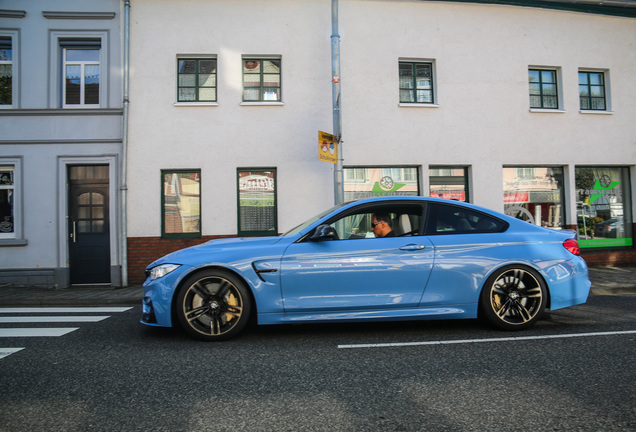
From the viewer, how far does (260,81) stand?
36.8 feet

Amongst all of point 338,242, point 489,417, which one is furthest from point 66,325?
point 489,417

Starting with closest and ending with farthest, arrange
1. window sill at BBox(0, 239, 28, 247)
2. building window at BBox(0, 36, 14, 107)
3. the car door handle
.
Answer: the car door handle
window sill at BBox(0, 239, 28, 247)
building window at BBox(0, 36, 14, 107)

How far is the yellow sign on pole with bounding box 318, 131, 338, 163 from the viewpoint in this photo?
8859 mm

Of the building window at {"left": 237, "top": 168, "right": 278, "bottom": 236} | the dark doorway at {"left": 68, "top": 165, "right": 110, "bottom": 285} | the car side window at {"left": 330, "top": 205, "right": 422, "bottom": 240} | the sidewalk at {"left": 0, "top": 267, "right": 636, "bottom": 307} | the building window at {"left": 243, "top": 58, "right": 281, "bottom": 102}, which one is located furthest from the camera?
the building window at {"left": 243, "top": 58, "right": 281, "bottom": 102}

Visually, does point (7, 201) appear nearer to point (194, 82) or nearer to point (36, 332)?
point (194, 82)

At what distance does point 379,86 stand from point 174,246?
260 inches

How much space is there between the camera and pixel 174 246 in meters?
10.6

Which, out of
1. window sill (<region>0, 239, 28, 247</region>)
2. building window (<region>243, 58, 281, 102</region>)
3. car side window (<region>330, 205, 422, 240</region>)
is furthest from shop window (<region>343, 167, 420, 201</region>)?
window sill (<region>0, 239, 28, 247</region>)

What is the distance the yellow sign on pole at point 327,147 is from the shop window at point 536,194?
17.7 feet

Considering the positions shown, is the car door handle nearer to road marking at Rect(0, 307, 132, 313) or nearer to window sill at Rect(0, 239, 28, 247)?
road marking at Rect(0, 307, 132, 313)

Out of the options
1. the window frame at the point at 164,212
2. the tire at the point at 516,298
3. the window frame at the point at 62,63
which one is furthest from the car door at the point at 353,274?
the window frame at the point at 62,63

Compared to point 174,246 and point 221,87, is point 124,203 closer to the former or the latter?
point 174,246

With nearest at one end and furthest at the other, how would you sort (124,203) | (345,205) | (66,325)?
1. (345,205)
2. (66,325)
3. (124,203)

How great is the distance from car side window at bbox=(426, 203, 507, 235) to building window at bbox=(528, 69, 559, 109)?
28.8 ft
